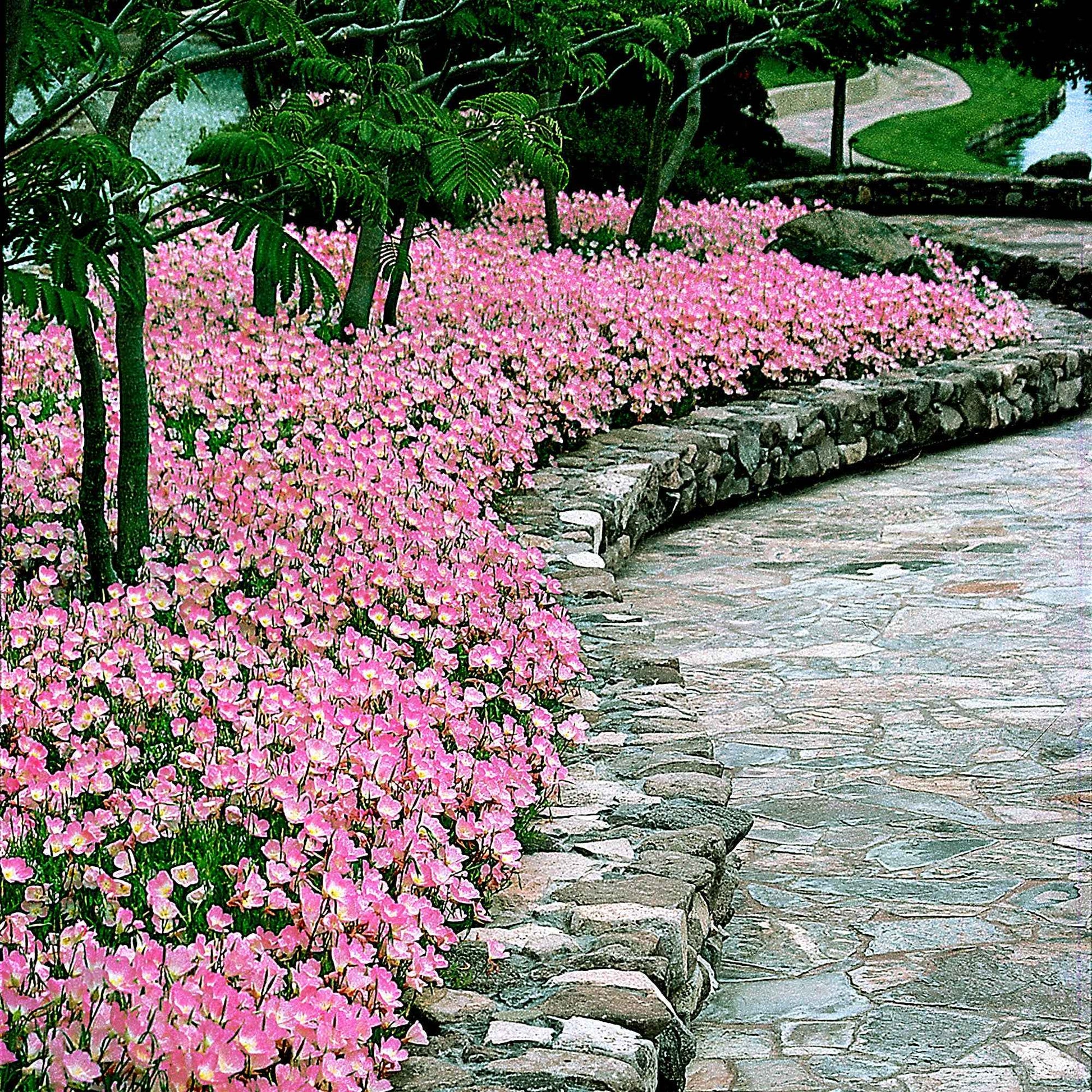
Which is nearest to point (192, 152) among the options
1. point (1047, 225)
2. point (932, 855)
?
point (932, 855)

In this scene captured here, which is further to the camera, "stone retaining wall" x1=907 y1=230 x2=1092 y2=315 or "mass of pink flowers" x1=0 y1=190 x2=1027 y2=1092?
"stone retaining wall" x1=907 y1=230 x2=1092 y2=315

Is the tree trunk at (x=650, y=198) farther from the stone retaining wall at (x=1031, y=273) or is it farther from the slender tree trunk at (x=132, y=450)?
the slender tree trunk at (x=132, y=450)

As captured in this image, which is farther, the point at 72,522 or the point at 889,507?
the point at 889,507

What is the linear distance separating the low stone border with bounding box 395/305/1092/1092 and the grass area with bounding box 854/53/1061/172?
57.1 ft

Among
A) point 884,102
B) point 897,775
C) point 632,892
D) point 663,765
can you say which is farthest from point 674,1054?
point 884,102

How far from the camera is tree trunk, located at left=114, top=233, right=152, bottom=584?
193 inches

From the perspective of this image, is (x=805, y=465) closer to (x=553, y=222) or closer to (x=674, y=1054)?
(x=553, y=222)

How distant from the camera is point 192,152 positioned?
394 centimetres

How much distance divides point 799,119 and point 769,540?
23.9 meters

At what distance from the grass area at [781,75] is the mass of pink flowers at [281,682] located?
25967 millimetres

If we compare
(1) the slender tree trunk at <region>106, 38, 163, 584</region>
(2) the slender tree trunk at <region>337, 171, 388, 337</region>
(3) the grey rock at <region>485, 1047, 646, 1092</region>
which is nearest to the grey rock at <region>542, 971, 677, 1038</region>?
(3) the grey rock at <region>485, 1047, 646, 1092</region>

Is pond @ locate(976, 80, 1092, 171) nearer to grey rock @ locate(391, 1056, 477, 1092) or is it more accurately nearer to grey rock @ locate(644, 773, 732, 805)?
grey rock @ locate(644, 773, 732, 805)

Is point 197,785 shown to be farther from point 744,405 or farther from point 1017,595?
point 744,405

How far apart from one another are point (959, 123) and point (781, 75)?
16.0 ft
